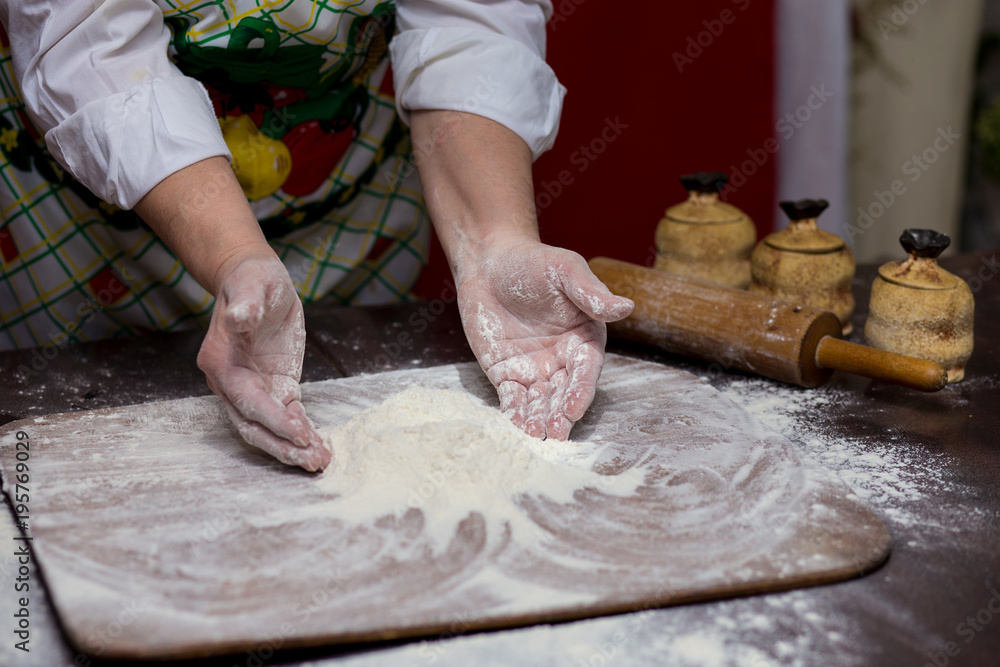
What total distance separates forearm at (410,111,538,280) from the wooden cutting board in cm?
39

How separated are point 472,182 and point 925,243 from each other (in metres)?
0.72

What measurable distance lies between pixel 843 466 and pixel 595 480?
34 centimetres

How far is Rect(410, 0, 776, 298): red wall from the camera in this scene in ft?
8.33

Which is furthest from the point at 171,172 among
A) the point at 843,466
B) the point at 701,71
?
the point at 701,71

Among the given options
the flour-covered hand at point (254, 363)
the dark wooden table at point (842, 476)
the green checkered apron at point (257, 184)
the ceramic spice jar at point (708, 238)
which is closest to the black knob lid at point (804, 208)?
the ceramic spice jar at point (708, 238)

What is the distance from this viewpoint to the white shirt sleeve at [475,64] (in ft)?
4.80

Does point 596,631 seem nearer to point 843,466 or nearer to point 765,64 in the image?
point 843,466

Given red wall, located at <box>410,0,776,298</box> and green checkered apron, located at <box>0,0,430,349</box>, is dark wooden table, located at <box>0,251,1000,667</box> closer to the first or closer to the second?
green checkered apron, located at <box>0,0,430,349</box>

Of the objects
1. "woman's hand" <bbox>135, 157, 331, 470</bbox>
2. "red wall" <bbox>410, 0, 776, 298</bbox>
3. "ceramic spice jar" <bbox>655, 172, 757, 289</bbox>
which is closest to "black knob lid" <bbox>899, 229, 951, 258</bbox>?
"ceramic spice jar" <bbox>655, 172, 757, 289</bbox>

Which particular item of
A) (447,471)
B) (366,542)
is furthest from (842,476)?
(366,542)

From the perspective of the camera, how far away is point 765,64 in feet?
9.05

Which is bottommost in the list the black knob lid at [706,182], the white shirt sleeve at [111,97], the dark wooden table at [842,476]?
the dark wooden table at [842,476]

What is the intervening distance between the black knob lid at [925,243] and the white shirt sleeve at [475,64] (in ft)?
2.08

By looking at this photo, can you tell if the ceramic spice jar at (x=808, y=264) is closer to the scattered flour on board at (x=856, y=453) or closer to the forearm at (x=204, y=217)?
the scattered flour on board at (x=856, y=453)
